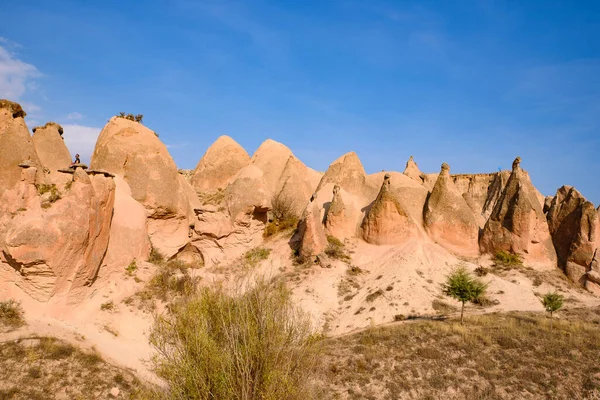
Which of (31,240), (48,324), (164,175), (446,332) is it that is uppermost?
(164,175)

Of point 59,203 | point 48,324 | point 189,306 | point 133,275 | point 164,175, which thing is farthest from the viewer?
point 164,175

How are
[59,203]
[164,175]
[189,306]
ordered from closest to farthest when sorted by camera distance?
[189,306], [59,203], [164,175]

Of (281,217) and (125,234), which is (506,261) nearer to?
(281,217)

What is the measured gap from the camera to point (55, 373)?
11781 millimetres

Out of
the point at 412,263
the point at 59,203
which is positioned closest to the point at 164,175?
the point at 59,203

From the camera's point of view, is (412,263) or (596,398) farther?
(412,263)

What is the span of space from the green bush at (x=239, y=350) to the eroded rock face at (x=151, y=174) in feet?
41.6

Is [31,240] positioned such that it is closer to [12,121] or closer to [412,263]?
[12,121]

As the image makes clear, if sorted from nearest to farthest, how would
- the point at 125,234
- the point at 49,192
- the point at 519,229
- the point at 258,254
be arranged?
the point at 49,192
the point at 125,234
the point at 258,254
the point at 519,229

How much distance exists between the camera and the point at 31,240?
46.2 ft

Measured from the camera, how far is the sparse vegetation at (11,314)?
13.2m

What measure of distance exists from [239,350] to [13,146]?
13.5 meters

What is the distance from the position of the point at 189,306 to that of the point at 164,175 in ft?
47.1

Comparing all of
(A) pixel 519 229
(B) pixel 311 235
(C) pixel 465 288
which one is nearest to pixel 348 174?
(B) pixel 311 235
